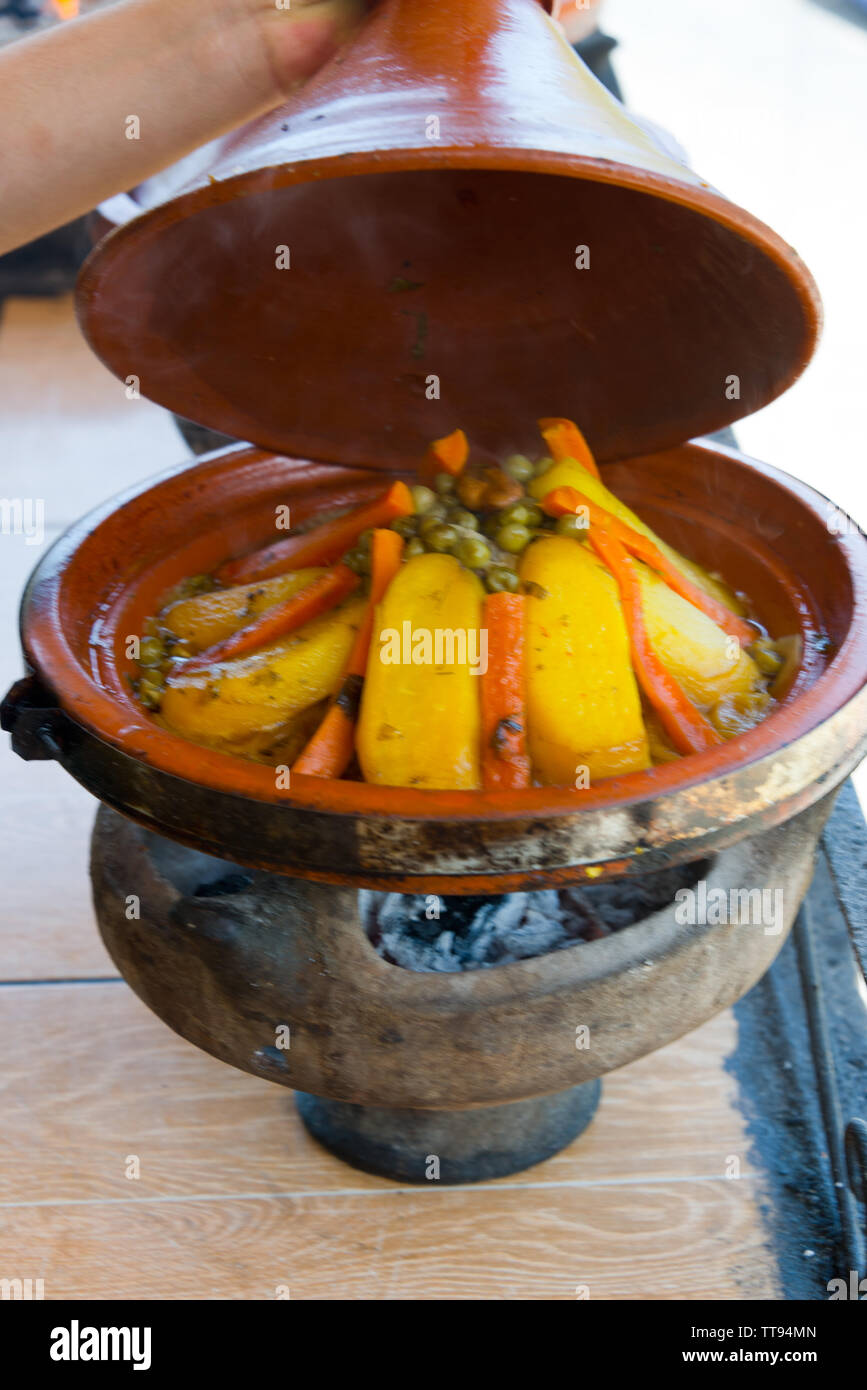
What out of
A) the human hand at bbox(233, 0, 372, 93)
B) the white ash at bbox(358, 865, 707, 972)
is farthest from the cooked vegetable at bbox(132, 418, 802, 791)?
the human hand at bbox(233, 0, 372, 93)

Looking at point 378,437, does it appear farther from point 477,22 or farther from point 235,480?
point 477,22

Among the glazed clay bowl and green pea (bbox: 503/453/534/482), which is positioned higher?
green pea (bbox: 503/453/534/482)

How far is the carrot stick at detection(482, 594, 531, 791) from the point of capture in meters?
1.56

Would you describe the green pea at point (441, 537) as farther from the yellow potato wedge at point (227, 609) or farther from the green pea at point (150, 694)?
the green pea at point (150, 694)

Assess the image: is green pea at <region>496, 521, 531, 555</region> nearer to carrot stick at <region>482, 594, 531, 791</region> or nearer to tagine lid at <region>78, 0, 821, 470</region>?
carrot stick at <region>482, 594, 531, 791</region>

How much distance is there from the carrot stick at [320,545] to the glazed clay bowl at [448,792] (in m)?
0.15

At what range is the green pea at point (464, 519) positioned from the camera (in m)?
1.77

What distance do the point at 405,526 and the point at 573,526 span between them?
0.86 feet

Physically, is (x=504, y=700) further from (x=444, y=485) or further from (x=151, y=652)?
(x=151, y=652)

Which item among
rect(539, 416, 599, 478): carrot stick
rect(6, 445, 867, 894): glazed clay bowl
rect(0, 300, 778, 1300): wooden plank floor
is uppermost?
rect(539, 416, 599, 478): carrot stick

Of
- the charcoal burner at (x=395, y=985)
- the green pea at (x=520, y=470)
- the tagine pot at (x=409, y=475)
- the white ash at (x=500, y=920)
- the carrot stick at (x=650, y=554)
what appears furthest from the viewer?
the white ash at (x=500, y=920)

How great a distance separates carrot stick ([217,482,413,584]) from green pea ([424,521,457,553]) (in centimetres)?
9

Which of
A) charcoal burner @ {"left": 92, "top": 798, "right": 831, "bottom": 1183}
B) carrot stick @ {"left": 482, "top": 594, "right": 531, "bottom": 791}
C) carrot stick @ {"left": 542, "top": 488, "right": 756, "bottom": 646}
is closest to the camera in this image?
carrot stick @ {"left": 482, "top": 594, "right": 531, "bottom": 791}

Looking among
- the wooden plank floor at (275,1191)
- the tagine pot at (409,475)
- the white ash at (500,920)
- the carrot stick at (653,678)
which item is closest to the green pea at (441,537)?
the carrot stick at (653,678)
